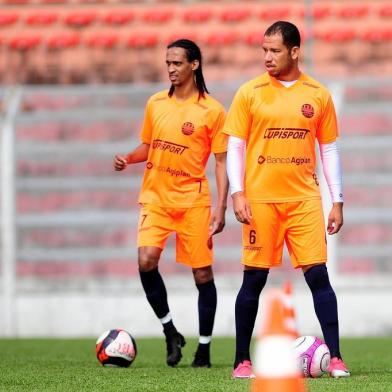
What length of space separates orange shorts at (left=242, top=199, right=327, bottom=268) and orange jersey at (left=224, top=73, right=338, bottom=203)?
0.16 ft

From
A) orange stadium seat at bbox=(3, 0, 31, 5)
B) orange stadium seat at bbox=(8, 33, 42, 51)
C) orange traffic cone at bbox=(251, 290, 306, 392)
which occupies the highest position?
orange stadium seat at bbox=(3, 0, 31, 5)

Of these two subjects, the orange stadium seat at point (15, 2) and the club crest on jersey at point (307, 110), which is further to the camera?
the orange stadium seat at point (15, 2)

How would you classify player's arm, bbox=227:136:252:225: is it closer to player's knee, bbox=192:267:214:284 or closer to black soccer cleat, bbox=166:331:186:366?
player's knee, bbox=192:267:214:284

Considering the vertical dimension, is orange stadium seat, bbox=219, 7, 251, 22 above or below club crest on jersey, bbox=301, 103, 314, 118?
above

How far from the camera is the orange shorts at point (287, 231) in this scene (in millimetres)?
6492

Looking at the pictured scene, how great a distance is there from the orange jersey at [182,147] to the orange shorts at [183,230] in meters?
0.05

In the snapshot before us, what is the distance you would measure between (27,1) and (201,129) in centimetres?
986

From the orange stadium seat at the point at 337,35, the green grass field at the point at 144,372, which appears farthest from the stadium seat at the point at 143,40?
the green grass field at the point at 144,372

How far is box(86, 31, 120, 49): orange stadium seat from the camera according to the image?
53.5ft

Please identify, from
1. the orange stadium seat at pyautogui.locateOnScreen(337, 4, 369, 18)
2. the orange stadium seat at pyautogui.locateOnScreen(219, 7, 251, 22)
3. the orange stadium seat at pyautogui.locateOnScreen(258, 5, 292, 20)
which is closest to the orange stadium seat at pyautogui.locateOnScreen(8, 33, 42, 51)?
the orange stadium seat at pyautogui.locateOnScreen(219, 7, 251, 22)

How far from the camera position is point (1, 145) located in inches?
492

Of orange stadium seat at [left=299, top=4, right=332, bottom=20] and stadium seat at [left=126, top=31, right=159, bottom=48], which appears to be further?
stadium seat at [left=126, top=31, right=159, bottom=48]

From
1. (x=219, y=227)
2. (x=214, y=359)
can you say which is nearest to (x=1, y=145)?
(x=214, y=359)

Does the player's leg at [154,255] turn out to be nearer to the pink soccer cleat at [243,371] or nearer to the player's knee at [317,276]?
the pink soccer cleat at [243,371]
